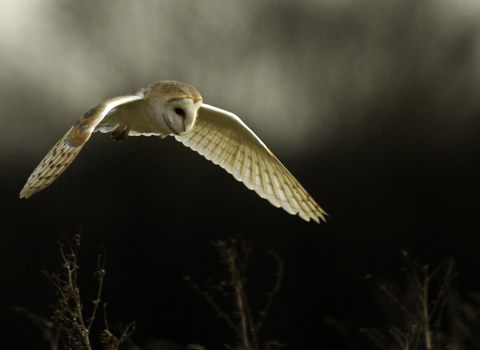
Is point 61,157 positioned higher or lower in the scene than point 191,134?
lower

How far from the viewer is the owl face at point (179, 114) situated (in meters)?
1.74

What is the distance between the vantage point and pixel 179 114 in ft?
5.82

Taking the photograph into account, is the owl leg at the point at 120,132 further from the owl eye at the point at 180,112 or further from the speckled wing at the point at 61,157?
the speckled wing at the point at 61,157

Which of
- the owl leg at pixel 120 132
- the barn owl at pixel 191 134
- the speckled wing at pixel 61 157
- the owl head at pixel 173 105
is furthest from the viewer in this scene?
the owl leg at pixel 120 132

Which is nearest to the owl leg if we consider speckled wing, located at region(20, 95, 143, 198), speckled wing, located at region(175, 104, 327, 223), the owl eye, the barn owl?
the barn owl

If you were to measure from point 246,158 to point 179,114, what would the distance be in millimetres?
649

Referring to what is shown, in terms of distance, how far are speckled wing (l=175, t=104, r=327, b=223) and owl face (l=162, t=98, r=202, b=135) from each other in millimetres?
366

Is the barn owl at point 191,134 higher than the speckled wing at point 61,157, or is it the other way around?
the barn owl at point 191,134

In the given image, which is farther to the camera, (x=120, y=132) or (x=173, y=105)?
(x=120, y=132)

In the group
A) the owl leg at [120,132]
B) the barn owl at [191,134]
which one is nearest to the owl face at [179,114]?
the barn owl at [191,134]

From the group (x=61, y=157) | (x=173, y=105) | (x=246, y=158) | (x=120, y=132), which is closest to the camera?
(x=61, y=157)

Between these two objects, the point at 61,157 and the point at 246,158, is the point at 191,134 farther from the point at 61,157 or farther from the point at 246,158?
the point at 61,157

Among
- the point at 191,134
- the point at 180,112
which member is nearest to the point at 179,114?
the point at 180,112

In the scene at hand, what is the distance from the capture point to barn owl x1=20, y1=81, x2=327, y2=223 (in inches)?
51.4
